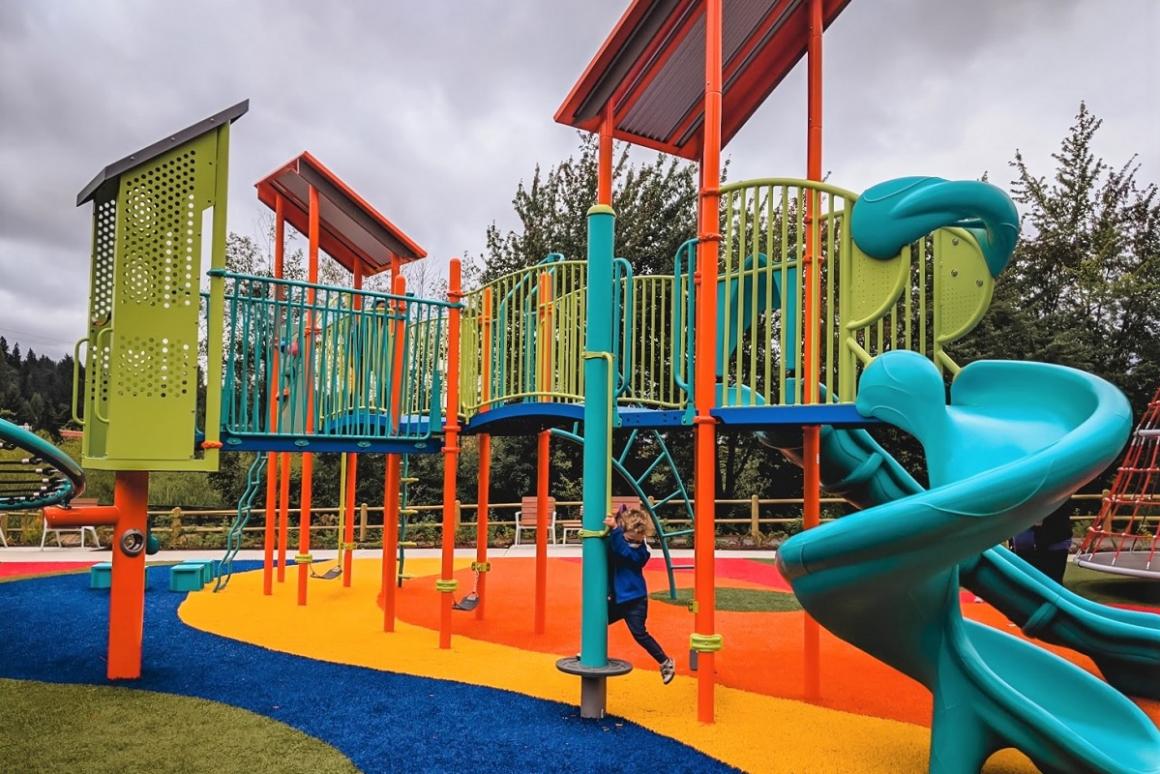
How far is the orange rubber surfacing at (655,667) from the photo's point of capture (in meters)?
5.12

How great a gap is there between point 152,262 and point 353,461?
504cm

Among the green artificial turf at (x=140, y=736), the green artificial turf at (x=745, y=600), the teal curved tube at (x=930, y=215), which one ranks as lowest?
the green artificial turf at (x=745, y=600)

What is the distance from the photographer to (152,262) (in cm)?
657

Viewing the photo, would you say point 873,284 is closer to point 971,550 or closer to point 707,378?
point 707,378

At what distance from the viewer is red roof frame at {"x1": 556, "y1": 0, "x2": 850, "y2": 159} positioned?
6.32 metres

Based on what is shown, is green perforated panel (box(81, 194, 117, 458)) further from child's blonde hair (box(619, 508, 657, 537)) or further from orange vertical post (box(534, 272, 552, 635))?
child's blonde hair (box(619, 508, 657, 537))

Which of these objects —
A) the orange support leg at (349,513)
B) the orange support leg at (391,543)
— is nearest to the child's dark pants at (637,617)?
the orange support leg at (391,543)

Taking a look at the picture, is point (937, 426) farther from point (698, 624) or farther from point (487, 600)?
point (487, 600)

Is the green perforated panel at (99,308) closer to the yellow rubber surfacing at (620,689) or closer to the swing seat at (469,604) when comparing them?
the yellow rubber surfacing at (620,689)

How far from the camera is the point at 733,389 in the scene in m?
5.98

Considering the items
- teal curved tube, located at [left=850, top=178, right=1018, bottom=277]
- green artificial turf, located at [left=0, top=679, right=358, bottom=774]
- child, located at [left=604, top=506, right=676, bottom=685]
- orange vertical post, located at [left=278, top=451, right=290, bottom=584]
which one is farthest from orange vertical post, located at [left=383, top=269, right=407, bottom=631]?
teal curved tube, located at [left=850, top=178, right=1018, bottom=277]

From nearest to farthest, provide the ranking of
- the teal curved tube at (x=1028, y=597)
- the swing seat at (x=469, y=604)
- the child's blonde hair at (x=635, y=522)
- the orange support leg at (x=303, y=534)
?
the child's blonde hair at (x=635, y=522), the teal curved tube at (x=1028, y=597), the swing seat at (x=469, y=604), the orange support leg at (x=303, y=534)

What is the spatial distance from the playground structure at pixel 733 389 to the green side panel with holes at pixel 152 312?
2 centimetres

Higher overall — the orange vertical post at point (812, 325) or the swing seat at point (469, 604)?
the orange vertical post at point (812, 325)
